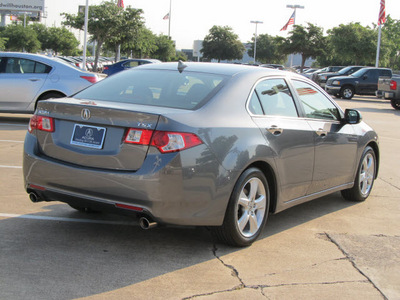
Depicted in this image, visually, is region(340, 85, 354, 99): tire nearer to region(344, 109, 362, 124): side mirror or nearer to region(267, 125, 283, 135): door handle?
region(344, 109, 362, 124): side mirror

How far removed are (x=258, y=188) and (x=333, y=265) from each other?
91 centimetres

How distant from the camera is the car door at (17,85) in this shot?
1255 centimetres

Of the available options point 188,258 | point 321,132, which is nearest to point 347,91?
point 321,132

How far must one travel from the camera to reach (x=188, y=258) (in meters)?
4.56

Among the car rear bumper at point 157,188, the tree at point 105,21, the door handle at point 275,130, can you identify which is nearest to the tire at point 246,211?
the car rear bumper at point 157,188

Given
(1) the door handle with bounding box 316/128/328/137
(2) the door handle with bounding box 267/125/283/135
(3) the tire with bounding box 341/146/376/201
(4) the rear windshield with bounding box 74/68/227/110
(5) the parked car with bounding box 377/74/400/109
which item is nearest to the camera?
(4) the rear windshield with bounding box 74/68/227/110

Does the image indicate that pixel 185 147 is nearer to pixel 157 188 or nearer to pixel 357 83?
pixel 157 188

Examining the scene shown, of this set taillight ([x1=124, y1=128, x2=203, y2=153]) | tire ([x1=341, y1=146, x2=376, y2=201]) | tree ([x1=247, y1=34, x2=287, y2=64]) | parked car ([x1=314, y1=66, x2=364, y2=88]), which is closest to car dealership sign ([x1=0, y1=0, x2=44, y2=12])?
tree ([x1=247, y1=34, x2=287, y2=64])

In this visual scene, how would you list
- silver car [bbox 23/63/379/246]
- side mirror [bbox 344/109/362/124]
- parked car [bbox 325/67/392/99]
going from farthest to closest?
parked car [bbox 325/67/392/99] → side mirror [bbox 344/109/362/124] → silver car [bbox 23/63/379/246]

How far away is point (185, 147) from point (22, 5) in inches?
3860

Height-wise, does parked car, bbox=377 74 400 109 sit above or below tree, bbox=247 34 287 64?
below

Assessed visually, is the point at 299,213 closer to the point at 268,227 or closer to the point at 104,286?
the point at 268,227

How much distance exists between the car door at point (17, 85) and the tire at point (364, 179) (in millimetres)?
7982

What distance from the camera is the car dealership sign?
92.9 m
